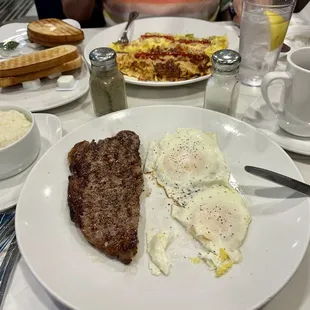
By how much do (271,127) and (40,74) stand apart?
1.44 metres

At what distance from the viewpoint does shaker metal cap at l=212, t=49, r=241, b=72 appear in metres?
1.66

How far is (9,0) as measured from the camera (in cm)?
591

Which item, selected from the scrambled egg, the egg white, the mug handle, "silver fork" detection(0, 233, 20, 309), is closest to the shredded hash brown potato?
the scrambled egg

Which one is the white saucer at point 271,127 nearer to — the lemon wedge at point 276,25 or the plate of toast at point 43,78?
the lemon wedge at point 276,25

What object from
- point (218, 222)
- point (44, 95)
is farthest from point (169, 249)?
point (44, 95)

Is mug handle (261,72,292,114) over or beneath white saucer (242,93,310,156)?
A: over

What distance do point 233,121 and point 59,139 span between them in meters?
0.87

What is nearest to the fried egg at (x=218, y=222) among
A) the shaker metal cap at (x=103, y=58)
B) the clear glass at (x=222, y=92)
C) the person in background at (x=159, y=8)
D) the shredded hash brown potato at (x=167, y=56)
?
the clear glass at (x=222, y=92)

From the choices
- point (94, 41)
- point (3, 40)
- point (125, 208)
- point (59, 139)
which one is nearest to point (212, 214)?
point (125, 208)

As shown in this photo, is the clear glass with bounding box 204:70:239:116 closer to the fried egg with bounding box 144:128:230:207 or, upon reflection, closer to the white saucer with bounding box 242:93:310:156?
the white saucer with bounding box 242:93:310:156

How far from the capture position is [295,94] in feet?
5.17

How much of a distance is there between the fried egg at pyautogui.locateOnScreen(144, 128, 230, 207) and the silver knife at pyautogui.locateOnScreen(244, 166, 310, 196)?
13 cm

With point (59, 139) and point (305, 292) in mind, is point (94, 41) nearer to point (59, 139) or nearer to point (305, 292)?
point (59, 139)

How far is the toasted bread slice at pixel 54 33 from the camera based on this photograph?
8.11ft
